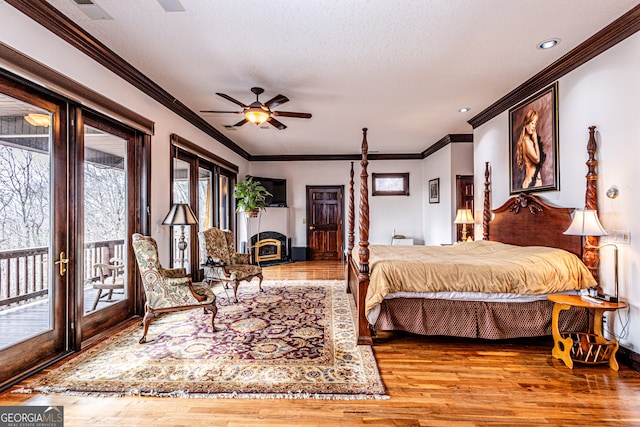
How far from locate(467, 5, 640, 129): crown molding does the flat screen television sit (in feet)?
17.2

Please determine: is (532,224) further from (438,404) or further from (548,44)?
(438,404)

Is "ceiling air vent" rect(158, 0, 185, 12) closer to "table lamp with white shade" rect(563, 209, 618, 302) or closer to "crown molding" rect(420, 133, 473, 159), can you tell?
"table lamp with white shade" rect(563, 209, 618, 302)

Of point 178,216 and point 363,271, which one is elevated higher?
point 178,216

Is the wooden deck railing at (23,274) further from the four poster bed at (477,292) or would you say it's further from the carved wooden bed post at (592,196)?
the carved wooden bed post at (592,196)

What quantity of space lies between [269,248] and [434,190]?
4.35 meters

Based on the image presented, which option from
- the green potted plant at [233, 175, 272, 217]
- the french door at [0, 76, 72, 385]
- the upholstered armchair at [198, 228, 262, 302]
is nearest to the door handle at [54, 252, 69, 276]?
the french door at [0, 76, 72, 385]

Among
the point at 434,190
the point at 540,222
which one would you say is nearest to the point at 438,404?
the point at 540,222

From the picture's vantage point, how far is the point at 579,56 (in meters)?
3.08

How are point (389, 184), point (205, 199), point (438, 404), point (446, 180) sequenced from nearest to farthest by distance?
1. point (438, 404)
2. point (205, 199)
3. point (446, 180)
4. point (389, 184)

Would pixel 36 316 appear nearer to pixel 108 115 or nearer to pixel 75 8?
pixel 108 115

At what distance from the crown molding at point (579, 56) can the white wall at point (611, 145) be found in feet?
0.21

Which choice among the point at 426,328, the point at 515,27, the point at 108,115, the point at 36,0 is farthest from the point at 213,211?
the point at 515,27

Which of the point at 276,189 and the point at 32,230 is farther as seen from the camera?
the point at 276,189

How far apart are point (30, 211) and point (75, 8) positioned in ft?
5.36
